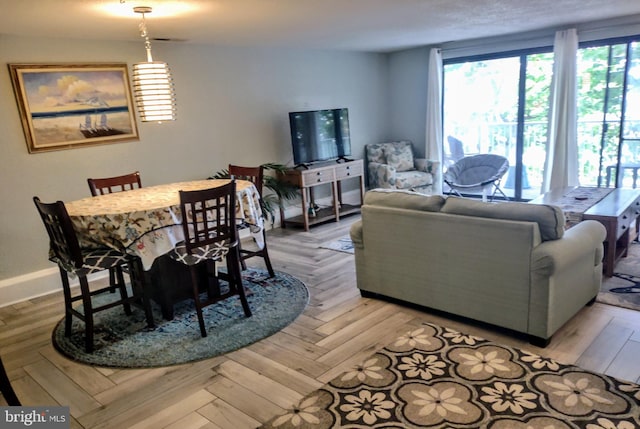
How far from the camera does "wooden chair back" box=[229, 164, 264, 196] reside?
13.1ft

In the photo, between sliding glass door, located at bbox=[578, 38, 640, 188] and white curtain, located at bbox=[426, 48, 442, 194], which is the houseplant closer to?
white curtain, located at bbox=[426, 48, 442, 194]

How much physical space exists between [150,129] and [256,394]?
125 inches

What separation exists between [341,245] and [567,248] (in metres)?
2.58

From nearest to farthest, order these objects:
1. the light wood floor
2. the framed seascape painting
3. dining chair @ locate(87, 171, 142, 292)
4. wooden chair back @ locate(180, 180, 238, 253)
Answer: the light wood floor < wooden chair back @ locate(180, 180, 238, 253) < dining chair @ locate(87, 171, 142, 292) < the framed seascape painting

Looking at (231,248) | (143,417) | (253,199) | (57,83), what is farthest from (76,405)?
(57,83)

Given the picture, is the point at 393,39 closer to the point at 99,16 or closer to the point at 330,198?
the point at 330,198

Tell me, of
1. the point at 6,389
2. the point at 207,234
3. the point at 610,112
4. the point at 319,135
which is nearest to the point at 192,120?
the point at 319,135

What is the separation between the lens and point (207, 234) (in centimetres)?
300

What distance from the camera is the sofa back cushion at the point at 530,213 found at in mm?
2533

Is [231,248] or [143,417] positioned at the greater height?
[231,248]

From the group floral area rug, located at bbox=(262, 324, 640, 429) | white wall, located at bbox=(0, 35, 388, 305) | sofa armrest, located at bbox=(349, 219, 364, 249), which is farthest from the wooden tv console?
floral area rug, located at bbox=(262, 324, 640, 429)

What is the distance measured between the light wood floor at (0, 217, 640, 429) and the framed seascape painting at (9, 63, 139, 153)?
1.60 m

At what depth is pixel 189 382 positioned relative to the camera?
2537mm

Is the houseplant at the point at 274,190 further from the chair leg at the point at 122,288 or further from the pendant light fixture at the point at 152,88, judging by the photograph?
the pendant light fixture at the point at 152,88
